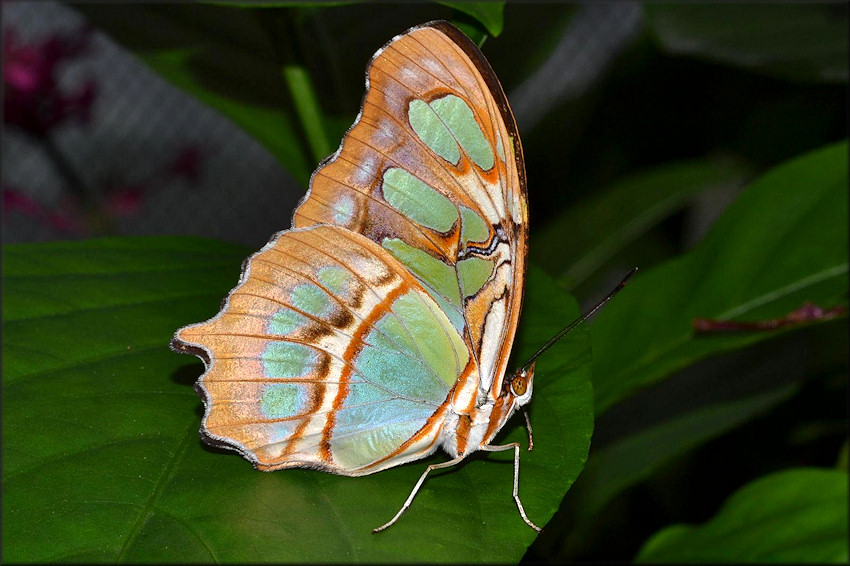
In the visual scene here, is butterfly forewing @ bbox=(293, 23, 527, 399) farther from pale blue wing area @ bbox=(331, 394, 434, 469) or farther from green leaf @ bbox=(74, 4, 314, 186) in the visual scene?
green leaf @ bbox=(74, 4, 314, 186)

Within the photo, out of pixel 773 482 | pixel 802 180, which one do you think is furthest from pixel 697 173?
pixel 773 482

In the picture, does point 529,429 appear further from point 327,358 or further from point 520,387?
point 327,358

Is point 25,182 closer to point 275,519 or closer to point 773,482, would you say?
point 275,519

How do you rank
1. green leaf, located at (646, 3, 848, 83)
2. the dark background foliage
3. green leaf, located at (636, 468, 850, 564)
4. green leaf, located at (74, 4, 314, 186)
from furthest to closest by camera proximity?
green leaf, located at (646, 3, 848, 83) < green leaf, located at (74, 4, 314, 186) < the dark background foliage < green leaf, located at (636, 468, 850, 564)

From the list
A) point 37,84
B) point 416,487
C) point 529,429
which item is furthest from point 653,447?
point 37,84

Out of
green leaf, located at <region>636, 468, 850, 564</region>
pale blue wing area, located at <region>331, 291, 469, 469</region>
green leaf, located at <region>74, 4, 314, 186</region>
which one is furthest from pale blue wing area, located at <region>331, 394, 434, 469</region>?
green leaf, located at <region>74, 4, 314, 186</region>

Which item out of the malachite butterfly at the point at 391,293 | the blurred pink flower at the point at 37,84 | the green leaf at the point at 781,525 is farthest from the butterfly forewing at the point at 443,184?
the blurred pink flower at the point at 37,84
